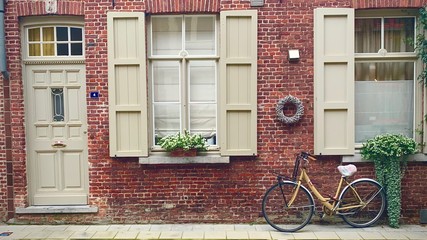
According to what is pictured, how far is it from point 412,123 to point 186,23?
13.6 ft

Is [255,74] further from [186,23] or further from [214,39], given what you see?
[186,23]


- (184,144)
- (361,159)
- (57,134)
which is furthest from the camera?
(57,134)

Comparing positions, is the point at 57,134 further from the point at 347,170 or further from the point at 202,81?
the point at 347,170

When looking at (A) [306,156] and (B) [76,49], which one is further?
(B) [76,49]

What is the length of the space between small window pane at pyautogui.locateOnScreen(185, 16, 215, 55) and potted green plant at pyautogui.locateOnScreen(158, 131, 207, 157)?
1432 millimetres

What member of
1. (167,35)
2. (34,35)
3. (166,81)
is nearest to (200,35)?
(167,35)

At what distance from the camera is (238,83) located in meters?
7.22

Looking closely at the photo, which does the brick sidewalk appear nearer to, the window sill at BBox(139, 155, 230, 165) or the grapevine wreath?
the window sill at BBox(139, 155, 230, 165)

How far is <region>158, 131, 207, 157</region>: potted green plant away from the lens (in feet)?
23.3

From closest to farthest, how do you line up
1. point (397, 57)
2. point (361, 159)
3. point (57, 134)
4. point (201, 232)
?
1. point (201, 232)
2. point (361, 159)
3. point (397, 57)
4. point (57, 134)

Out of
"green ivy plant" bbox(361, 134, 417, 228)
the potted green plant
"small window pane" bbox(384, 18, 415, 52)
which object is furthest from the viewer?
"small window pane" bbox(384, 18, 415, 52)

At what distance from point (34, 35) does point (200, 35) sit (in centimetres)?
279

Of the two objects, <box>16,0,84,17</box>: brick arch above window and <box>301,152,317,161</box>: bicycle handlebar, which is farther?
<box>16,0,84,17</box>: brick arch above window

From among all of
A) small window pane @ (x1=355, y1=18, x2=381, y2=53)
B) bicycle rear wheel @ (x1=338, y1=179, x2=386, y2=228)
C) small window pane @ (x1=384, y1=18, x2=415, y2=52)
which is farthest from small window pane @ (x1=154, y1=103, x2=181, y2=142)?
small window pane @ (x1=384, y1=18, x2=415, y2=52)
